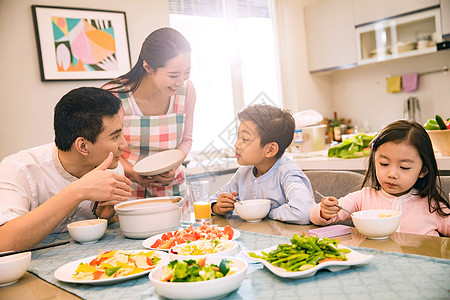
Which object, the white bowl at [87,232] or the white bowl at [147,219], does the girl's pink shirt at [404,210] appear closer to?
the white bowl at [147,219]

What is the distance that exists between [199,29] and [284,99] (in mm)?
1298

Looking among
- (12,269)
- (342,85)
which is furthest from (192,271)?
(342,85)

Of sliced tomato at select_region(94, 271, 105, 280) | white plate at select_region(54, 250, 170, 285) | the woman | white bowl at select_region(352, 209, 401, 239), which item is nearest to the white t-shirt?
the woman

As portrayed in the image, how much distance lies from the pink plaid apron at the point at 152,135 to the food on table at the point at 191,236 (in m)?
0.82

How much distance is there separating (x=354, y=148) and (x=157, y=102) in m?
1.32

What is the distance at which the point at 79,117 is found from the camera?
1.48 meters

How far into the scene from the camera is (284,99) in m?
4.64

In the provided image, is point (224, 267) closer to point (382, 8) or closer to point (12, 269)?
point (12, 269)

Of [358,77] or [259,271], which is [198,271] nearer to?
[259,271]

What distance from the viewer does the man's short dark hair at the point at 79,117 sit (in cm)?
148

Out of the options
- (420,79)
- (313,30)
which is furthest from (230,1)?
(420,79)

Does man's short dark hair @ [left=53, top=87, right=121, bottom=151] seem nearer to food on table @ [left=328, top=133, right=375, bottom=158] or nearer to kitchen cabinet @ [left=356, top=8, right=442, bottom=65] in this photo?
food on table @ [left=328, top=133, right=375, bottom=158]

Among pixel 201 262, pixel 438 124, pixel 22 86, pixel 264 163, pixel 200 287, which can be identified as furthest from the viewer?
pixel 22 86

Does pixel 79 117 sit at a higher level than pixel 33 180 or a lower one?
higher
